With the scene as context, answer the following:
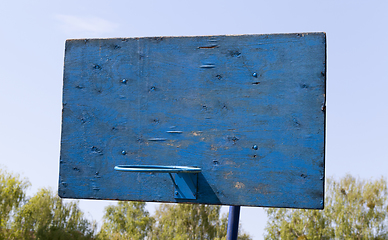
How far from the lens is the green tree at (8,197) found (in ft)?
83.5

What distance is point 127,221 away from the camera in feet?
106

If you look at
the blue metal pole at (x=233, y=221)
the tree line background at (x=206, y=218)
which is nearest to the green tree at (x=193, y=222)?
the tree line background at (x=206, y=218)

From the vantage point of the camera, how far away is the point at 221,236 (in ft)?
95.5

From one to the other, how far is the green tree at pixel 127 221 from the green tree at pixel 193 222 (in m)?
2.65

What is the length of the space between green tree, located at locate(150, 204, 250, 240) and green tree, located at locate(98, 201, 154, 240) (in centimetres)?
265

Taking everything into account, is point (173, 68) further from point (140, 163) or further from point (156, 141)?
point (140, 163)

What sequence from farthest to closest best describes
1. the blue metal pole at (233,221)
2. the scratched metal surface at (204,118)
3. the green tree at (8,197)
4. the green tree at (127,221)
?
the green tree at (127,221) → the green tree at (8,197) → the blue metal pole at (233,221) → the scratched metal surface at (204,118)

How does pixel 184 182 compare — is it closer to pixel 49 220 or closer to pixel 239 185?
pixel 239 185

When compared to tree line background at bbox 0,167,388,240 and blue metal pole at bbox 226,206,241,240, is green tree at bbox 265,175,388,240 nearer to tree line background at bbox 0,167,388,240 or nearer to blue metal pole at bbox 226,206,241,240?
tree line background at bbox 0,167,388,240

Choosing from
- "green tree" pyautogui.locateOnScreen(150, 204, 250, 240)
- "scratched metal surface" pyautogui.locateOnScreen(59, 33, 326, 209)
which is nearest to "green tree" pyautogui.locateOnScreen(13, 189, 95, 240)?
"green tree" pyautogui.locateOnScreen(150, 204, 250, 240)

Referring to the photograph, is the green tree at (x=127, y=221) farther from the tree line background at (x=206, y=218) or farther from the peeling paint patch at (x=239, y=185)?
the peeling paint patch at (x=239, y=185)

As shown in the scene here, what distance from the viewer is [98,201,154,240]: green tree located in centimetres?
3186

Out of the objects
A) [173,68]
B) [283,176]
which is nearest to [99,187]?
[173,68]

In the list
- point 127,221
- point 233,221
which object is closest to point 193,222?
point 127,221
